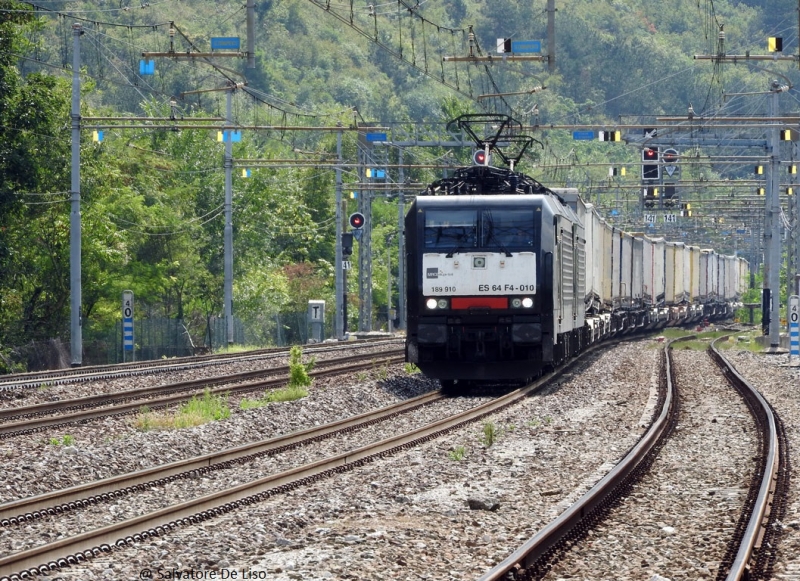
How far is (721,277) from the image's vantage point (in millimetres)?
74312

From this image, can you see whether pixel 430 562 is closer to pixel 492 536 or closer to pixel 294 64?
pixel 492 536

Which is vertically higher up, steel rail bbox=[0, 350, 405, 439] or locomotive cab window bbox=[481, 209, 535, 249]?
locomotive cab window bbox=[481, 209, 535, 249]

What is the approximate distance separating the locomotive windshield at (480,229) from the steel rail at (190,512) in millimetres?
5189

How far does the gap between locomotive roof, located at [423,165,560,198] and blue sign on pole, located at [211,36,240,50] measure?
540 centimetres

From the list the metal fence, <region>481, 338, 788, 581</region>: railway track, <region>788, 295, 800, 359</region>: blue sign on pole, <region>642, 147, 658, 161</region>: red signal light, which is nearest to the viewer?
<region>481, 338, 788, 581</region>: railway track

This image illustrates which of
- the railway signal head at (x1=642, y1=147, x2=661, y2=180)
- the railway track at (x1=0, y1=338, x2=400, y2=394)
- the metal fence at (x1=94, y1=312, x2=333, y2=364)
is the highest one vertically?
the railway signal head at (x1=642, y1=147, x2=661, y2=180)

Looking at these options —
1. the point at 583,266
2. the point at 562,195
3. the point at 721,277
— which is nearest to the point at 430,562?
the point at 583,266

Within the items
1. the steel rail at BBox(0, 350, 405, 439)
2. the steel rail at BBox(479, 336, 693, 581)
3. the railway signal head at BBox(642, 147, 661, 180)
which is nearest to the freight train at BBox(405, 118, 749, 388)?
the steel rail at BBox(0, 350, 405, 439)

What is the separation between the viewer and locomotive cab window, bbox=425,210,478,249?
21484 mm

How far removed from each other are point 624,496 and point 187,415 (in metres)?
7.94

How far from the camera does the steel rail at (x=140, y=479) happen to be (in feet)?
34.1

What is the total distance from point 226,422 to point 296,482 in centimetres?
521

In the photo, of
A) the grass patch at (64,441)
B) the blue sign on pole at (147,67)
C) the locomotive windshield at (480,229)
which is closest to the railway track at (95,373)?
the blue sign on pole at (147,67)

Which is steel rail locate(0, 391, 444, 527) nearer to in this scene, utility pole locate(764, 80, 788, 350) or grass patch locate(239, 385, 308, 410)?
grass patch locate(239, 385, 308, 410)
